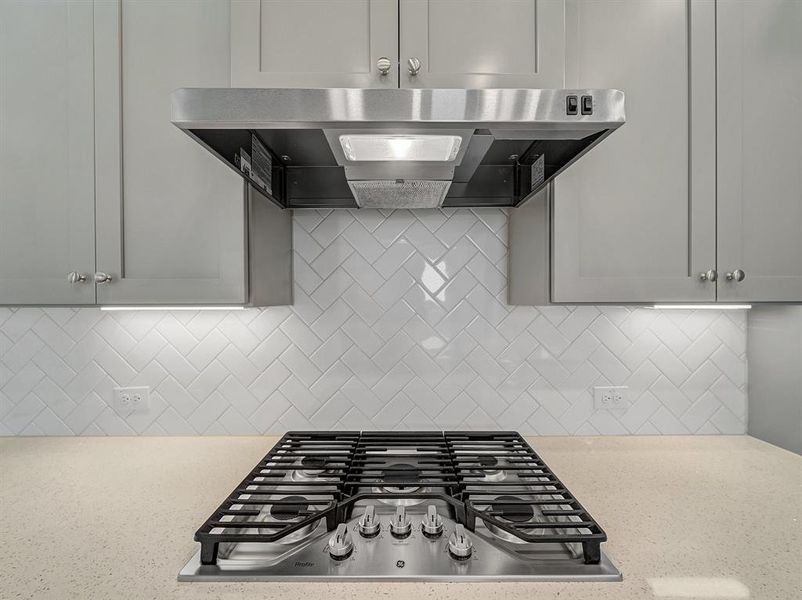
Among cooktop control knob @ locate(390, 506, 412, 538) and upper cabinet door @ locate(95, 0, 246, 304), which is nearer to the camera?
cooktop control knob @ locate(390, 506, 412, 538)

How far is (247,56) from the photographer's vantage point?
112 centimetres

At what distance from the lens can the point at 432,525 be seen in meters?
0.91

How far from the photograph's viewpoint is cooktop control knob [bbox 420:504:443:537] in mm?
907

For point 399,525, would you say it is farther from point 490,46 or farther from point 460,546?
point 490,46

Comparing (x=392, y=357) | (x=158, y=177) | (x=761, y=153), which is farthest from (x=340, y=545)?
(x=761, y=153)

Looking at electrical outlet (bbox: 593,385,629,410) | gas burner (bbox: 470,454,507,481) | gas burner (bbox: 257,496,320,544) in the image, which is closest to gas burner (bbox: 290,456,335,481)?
gas burner (bbox: 257,496,320,544)

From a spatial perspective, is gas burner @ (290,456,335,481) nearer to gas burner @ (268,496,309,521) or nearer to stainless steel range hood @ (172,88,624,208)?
gas burner @ (268,496,309,521)

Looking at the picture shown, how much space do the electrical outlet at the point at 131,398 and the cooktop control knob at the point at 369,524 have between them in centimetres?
96

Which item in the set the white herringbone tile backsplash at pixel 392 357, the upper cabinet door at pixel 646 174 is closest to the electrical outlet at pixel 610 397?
the white herringbone tile backsplash at pixel 392 357

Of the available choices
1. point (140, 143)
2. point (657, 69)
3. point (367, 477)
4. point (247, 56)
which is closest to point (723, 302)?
point (657, 69)

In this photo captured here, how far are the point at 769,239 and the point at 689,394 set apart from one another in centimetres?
58

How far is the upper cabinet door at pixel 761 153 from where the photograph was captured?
3.95 ft

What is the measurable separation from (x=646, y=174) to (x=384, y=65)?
0.70 meters

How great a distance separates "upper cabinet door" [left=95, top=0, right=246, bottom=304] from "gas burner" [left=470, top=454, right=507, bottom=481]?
718 mm
